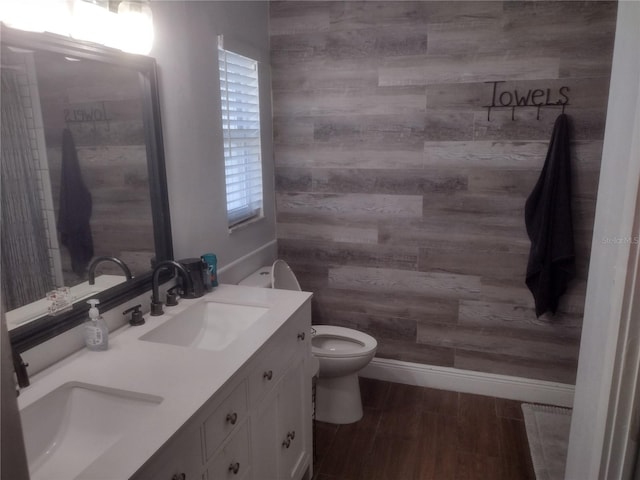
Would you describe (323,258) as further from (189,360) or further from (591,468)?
(591,468)

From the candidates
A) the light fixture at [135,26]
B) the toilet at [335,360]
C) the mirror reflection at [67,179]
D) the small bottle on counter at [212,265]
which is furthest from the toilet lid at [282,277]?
the light fixture at [135,26]

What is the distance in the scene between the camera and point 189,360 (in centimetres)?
148

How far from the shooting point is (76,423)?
1.33 metres

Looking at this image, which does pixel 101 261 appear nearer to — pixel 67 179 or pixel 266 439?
pixel 67 179

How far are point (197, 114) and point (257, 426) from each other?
1424mm

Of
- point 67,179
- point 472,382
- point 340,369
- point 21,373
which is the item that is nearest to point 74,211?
point 67,179

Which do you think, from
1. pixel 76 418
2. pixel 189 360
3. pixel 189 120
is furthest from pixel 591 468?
pixel 189 120

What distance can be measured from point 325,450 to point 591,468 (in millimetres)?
1599

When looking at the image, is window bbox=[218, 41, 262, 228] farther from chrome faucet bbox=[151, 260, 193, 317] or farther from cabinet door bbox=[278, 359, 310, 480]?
cabinet door bbox=[278, 359, 310, 480]

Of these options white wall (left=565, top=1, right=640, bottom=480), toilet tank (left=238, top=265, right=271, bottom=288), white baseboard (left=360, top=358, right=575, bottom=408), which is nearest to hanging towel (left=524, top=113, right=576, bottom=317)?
white baseboard (left=360, top=358, right=575, bottom=408)

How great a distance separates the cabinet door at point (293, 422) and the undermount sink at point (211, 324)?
286mm

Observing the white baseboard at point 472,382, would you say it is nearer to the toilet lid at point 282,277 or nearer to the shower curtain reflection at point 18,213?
the toilet lid at point 282,277

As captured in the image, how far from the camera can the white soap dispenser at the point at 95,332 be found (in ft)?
5.09

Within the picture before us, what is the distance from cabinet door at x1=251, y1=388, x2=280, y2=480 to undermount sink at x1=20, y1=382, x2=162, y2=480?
0.45 meters
